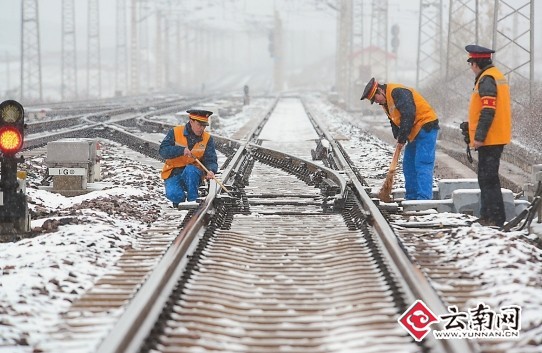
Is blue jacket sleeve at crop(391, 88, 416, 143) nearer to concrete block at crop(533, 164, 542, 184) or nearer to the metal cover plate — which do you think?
concrete block at crop(533, 164, 542, 184)

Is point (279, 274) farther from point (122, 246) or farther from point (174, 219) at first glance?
point (174, 219)

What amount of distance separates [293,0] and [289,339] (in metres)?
56.2

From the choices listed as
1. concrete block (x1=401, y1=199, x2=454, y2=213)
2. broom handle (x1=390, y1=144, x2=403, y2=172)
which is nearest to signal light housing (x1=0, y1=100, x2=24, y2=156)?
concrete block (x1=401, y1=199, x2=454, y2=213)

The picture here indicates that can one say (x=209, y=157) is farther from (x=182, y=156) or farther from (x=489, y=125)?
(x=489, y=125)

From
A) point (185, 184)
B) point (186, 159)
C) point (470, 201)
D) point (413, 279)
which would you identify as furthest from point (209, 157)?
point (413, 279)

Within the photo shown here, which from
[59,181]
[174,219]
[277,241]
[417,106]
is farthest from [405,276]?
[59,181]

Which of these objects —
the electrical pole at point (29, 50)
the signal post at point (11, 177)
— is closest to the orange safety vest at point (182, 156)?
the signal post at point (11, 177)

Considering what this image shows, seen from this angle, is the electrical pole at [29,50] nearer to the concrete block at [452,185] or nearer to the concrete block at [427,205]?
the concrete block at [452,185]
